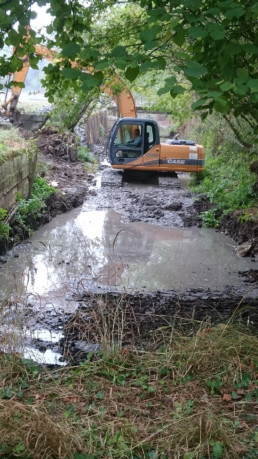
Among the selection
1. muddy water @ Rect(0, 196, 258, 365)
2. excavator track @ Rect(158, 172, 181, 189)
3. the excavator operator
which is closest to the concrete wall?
muddy water @ Rect(0, 196, 258, 365)

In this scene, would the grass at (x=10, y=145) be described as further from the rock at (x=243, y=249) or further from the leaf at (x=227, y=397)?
the leaf at (x=227, y=397)

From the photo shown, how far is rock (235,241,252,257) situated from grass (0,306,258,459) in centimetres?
538

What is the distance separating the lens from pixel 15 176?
11.9 m

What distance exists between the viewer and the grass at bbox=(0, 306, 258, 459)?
3.58m

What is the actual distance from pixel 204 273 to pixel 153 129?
9107mm

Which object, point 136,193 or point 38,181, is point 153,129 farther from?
point 38,181

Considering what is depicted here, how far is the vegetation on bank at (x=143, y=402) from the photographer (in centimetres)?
358

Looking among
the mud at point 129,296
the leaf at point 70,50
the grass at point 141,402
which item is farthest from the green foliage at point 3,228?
the leaf at point 70,50

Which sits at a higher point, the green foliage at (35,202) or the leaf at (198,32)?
the leaf at (198,32)

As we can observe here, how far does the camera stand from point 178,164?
18.3m

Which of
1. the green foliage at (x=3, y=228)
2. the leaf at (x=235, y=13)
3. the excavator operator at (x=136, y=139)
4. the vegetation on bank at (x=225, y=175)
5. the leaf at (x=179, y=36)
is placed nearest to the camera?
the leaf at (x=235, y=13)

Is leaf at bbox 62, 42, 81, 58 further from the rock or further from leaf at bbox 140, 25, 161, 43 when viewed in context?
the rock

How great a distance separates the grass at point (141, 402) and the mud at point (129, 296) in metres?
0.33

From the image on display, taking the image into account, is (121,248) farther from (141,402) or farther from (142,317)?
(141,402)
